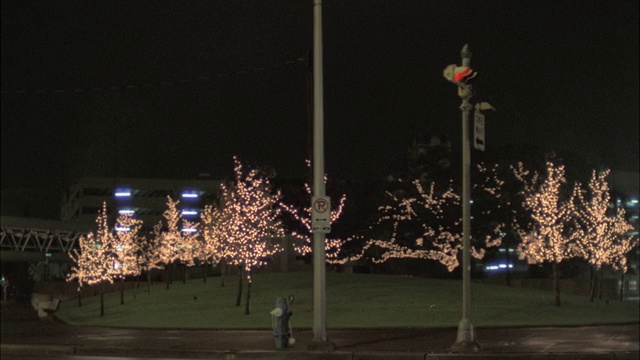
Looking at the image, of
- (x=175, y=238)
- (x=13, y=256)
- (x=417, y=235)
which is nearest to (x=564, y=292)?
(x=417, y=235)

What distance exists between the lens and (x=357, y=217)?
6188 cm

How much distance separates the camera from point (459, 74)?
54.3 feet

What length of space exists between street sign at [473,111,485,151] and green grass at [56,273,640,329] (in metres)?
11.8

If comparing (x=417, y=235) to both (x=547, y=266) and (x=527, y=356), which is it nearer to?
(x=547, y=266)

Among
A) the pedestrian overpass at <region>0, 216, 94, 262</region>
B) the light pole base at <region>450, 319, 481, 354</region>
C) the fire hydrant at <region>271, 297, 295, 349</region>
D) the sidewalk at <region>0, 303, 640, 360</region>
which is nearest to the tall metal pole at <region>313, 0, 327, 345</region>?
the sidewalk at <region>0, 303, 640, 360</region>

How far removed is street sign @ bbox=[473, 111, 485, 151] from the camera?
1670cm

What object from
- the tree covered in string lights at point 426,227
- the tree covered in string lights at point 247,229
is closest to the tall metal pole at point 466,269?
the tree covered in string lights at point 247,229

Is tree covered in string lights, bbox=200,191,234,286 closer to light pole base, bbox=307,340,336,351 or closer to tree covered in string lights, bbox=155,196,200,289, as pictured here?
tree covered in string lights, bbox=155,196,200,289

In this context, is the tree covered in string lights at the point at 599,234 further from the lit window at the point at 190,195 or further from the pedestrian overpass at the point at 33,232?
the lit window at the point at 190,195

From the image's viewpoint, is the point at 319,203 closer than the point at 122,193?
Yes

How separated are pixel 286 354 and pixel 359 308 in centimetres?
1671

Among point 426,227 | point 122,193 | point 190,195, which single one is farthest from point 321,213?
point 122,193

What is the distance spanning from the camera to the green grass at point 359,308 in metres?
30.1

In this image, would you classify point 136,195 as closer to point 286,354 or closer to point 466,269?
point 286,354
